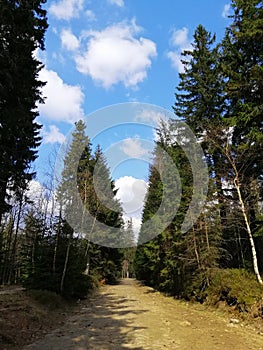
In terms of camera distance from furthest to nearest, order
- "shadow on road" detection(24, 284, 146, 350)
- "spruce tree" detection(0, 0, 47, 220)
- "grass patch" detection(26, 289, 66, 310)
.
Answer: "grass patch" detection(26, 289, 66, 310) → "spruce tree" detection(0, 0, 47, 220) → "shadow on road" detection(24, 284, 146, 350)

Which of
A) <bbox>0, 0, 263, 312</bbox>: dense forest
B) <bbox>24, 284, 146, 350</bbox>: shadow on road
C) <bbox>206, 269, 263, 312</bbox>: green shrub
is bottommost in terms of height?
<bbox>24, 284, 146, 350</bbox>: shadow on road

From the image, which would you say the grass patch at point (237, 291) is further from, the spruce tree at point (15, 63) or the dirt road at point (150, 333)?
the spruce tree at point (15, 63)

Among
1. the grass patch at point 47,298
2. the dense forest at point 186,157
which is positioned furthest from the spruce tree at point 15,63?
the grass patch at point 47,298

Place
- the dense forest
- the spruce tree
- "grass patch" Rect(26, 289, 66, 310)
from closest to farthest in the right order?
the spruce tree
the dense forest
"grass patch" Rect(26, 289, 66, 310)

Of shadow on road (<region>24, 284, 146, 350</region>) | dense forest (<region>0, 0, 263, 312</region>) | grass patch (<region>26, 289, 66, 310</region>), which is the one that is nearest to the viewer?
shadow on road (<region>24, 284, 146, 350</region>)

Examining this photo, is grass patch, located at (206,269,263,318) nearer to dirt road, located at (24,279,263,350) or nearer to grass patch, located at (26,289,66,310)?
dirt road, located at (24,279,263,350)

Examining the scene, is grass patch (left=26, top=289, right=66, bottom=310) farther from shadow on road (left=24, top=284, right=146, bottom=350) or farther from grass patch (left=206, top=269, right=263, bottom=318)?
grass patch (left=206, top=269, right=263, bottom=318)

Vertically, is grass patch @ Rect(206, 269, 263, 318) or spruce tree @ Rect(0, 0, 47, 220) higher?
spruce tree @ Rect(0, 0, 47, 220)

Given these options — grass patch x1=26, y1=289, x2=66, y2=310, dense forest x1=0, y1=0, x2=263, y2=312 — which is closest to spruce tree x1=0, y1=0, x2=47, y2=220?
dense forest x1=0, y1=0, x2=263, y2=312

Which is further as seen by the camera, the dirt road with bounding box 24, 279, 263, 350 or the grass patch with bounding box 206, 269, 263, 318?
the grass patch with bounding box 206, 269, 263, 318

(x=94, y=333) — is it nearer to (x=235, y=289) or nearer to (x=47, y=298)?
(x=47, y=298)

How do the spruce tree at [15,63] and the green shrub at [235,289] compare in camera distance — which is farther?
the green shrub at [235,289]

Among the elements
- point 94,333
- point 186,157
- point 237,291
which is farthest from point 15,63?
point 186,157

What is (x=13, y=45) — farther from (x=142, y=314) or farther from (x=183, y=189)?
(x=183, y=189)
